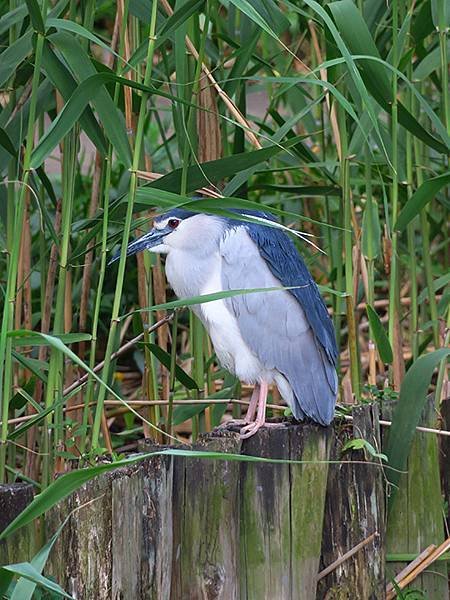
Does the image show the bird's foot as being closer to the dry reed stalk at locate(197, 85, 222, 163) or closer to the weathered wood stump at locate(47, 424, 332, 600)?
Answer: the weathered wood stump at locate(47, 424, 332, 600)

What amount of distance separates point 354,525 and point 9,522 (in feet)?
3.20

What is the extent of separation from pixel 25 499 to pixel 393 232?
1.21 m

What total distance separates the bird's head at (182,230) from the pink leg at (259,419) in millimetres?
401

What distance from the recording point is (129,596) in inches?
87.4

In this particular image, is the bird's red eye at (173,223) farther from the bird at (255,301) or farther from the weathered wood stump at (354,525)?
the weathered wood stump at (354,525)

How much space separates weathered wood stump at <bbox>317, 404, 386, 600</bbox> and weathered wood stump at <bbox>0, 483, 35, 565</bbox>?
84cm

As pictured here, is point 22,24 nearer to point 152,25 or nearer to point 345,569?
point 152,25

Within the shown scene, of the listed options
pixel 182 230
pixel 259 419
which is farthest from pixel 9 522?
pixel 182 230

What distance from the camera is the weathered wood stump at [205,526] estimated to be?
7.07 feet

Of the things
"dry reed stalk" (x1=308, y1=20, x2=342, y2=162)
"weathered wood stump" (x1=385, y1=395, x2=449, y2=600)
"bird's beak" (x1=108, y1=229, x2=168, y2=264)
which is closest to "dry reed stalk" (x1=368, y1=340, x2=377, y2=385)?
"weathered wood stump" (x1=385, y1=395, x2=449, y2=600)

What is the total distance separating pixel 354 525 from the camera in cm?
269

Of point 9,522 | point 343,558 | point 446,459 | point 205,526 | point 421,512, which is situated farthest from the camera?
point 446,459

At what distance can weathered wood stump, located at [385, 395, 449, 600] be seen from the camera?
287 cm

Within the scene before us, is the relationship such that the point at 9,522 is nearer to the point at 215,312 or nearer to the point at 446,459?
the point at 215,312
